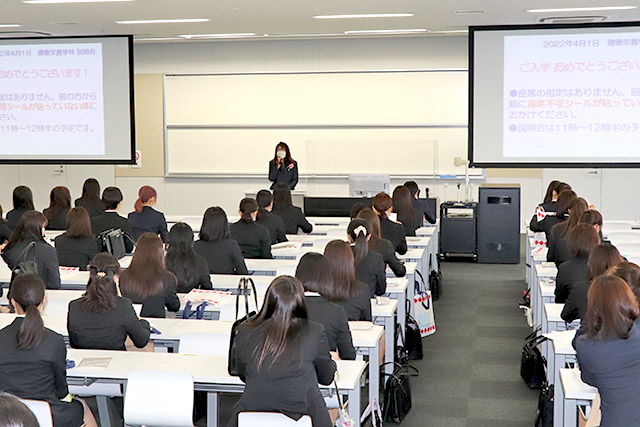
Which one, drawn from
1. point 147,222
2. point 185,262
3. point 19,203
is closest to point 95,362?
point 185,262

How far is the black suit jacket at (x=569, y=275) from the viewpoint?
231 inches

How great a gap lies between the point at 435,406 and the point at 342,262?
4.71ft

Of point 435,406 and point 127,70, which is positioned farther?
point 127,70

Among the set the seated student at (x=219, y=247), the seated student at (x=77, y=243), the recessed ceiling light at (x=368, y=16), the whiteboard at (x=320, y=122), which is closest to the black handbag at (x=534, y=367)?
the seated student at (x=219, y=247)

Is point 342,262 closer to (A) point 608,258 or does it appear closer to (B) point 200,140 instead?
(A) point 608,258

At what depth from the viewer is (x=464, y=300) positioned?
9047 mm

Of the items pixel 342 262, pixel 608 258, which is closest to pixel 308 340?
pixel 342 262

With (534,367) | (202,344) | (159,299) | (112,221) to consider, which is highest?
(112,221)

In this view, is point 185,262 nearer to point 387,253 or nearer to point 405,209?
point 387,253

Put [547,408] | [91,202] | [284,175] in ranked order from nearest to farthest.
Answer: [547,408] < [91,202] < [284,175]

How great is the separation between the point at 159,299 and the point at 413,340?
2268 millimetres

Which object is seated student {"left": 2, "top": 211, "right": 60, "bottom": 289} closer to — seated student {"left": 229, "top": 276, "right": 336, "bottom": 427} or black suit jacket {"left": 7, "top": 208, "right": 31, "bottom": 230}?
black suit jacket {"left": 7, "top": 208, "right": 31, "bottom": 230}

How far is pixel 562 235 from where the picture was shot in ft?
23.7

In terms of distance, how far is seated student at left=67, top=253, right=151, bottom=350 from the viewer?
4.70 metres
